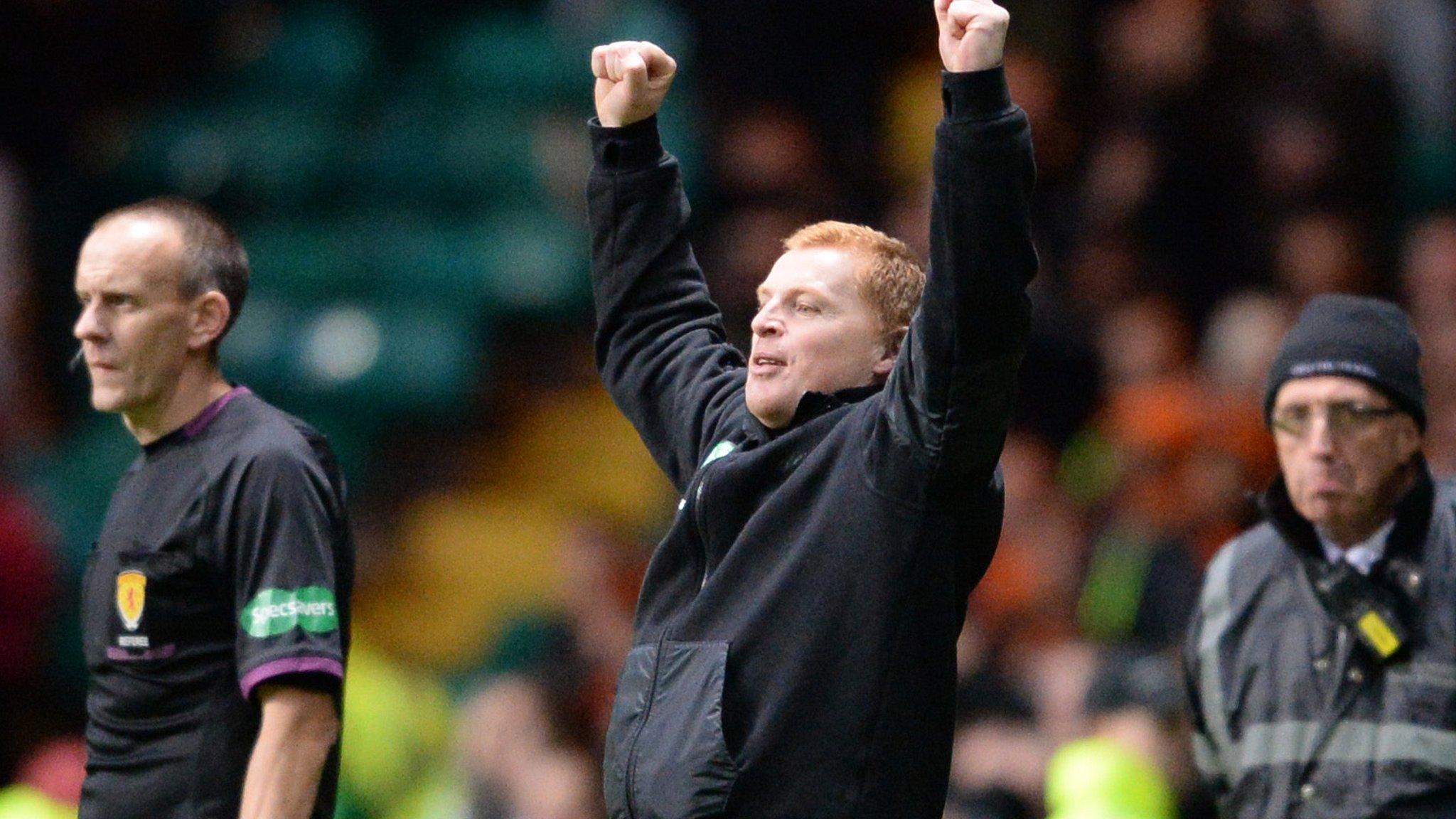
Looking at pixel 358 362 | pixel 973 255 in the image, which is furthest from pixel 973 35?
pixel 358 362

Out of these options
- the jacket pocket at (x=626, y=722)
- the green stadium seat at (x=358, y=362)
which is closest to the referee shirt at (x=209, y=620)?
the jacket pocket at (x=626, y=722)

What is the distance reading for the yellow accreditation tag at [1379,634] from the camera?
4.32 metres

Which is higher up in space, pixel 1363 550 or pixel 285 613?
pixel 285 613

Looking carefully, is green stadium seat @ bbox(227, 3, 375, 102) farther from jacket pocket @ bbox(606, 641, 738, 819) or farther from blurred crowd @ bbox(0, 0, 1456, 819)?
jacket pocket @ bbox(606, 641, 738, 819)

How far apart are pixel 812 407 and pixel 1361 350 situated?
1507mm

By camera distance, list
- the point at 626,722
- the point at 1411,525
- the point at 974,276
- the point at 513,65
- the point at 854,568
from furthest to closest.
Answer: the point at 513,65, the point at 1411,525, the point at 626,722, the point at 854,568, the point at 974,276

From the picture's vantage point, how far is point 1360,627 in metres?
4.38

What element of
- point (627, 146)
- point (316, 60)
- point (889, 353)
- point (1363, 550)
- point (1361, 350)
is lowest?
point (1363, 550)

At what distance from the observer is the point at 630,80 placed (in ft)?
12.8

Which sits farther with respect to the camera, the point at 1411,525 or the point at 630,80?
the point at 1411,525

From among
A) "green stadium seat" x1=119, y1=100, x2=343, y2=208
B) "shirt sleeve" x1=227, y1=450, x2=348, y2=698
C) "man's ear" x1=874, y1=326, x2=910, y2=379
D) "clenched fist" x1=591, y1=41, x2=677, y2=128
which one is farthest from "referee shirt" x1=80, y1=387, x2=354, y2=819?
"green stadium seat" x1=119, y1=100, x2=343, y2=208

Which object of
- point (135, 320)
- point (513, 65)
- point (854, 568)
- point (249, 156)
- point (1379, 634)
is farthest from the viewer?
point (513, 65)

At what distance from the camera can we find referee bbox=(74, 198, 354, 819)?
3.80 m

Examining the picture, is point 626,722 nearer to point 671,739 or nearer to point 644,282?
point 671,739
